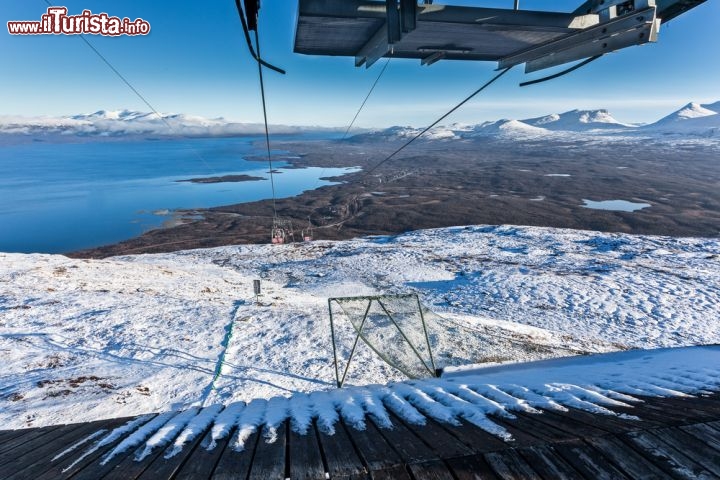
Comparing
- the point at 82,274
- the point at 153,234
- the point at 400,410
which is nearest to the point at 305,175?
the point at 153,234

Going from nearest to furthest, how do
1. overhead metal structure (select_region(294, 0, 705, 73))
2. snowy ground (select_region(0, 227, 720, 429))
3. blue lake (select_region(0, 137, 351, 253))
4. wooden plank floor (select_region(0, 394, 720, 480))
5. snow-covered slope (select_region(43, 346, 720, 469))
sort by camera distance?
wooden plank floor (select_region(0, 394, 720, 480)) < snow-covered slope (select_region(43, 346, 720, 469)) < overhead metal structure (select_region(294, 0, 705, 73)) < snowy ground (select_region(0, 227, 720, 429)) < blue lake (select_region(0, 137, 351, 253))

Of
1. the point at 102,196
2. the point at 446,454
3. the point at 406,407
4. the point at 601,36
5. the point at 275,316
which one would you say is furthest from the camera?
the point at 102,196

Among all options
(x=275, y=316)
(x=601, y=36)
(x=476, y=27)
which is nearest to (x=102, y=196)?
(x=275, y=316)

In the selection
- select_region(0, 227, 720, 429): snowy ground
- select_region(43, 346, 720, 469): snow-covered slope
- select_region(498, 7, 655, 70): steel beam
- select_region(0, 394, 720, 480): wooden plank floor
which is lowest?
select_region(0, 227, 720, 429): snowy ground

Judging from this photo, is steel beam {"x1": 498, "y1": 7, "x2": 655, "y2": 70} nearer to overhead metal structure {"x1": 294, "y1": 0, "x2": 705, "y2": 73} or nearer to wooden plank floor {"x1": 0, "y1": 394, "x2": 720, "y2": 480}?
overhead metal structure {"x1": 294, "y1": 0, "x2": 705, "y2": 73}

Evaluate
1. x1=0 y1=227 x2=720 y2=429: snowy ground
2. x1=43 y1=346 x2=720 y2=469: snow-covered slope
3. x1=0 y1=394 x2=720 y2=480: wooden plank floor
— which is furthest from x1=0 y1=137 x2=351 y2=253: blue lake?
x1=0 y1=394 x2=720 y2=480: wooden plank floor

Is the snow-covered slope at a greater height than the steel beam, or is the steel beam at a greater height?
the steel beam

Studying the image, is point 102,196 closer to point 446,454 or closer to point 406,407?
point 406,407
